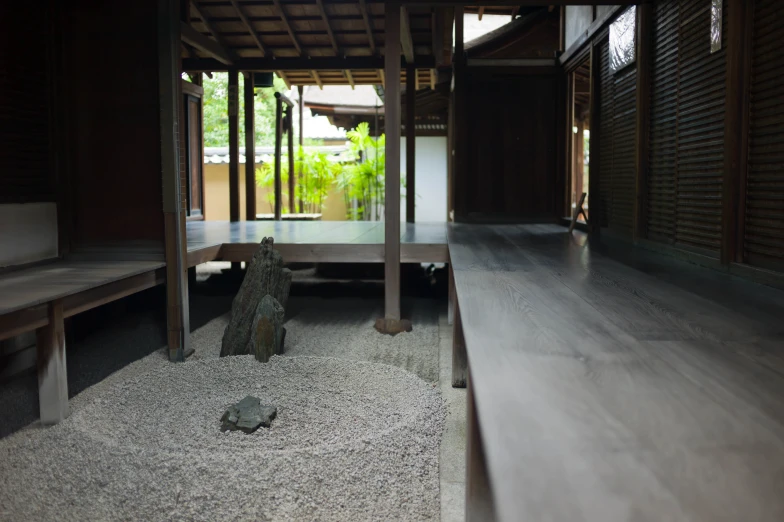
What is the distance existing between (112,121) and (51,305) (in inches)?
81.2

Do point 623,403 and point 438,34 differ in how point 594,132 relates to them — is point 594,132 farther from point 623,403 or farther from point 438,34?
point 623,403

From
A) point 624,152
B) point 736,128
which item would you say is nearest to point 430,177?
point 624,152

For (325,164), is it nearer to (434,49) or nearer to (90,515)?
(434,49)

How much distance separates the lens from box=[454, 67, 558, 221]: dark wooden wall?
8.49 metres

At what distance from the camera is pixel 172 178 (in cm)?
500

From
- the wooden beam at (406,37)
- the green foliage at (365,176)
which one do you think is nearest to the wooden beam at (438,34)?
the wooden beam at (406,37)

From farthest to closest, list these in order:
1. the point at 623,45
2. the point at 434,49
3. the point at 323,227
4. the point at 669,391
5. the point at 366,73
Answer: the point at 366,73 < the point at 323,227 < the point at 434,49 < the point at 623,45 < the point at 669,391

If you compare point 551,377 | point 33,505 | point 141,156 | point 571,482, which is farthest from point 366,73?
point 571,482

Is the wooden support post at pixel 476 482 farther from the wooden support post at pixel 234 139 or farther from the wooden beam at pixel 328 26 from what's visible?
the wooden support post at pixel 234 139

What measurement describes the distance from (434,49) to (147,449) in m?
5.98

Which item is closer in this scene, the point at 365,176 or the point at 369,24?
the point at 369,24

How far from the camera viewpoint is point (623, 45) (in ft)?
19.6

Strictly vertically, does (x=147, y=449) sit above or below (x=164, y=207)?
below

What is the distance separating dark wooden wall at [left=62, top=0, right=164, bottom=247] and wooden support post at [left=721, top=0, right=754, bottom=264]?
402cm
